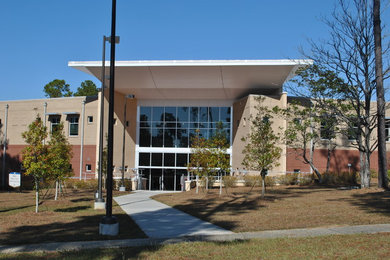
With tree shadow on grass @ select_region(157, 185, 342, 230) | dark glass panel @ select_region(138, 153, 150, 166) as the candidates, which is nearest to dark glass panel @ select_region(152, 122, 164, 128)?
dark glass panel @ select_region(138, 153, 150, 166)

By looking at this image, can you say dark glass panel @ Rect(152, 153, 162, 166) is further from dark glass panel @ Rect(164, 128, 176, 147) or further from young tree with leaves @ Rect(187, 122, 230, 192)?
young tree with leaves @ Rect(187, 122, 230, 192)

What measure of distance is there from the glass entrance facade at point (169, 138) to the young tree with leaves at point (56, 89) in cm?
5127

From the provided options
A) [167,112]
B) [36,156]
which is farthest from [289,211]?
[167,112]

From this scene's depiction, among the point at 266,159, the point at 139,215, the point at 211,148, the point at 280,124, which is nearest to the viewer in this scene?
the point at 139,215

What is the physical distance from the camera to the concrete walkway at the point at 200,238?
8555 mm

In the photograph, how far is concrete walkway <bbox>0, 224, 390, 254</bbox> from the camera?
855 centimetres

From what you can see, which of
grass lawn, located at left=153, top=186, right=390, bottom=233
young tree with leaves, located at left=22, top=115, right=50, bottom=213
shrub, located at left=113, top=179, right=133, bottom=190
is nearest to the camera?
grass lawn, located at left=153, top=186, right=390, bottom=233

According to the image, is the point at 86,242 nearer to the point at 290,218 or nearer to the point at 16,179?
the point at 290,218

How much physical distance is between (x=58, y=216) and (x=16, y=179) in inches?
482

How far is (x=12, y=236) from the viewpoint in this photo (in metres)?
9.92

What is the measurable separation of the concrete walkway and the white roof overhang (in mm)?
18400

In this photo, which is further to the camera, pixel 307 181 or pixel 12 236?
pixel 307 181

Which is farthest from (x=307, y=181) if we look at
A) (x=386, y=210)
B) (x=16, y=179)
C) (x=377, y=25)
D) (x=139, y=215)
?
(x=16, y=179)

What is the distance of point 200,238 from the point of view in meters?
9.73
